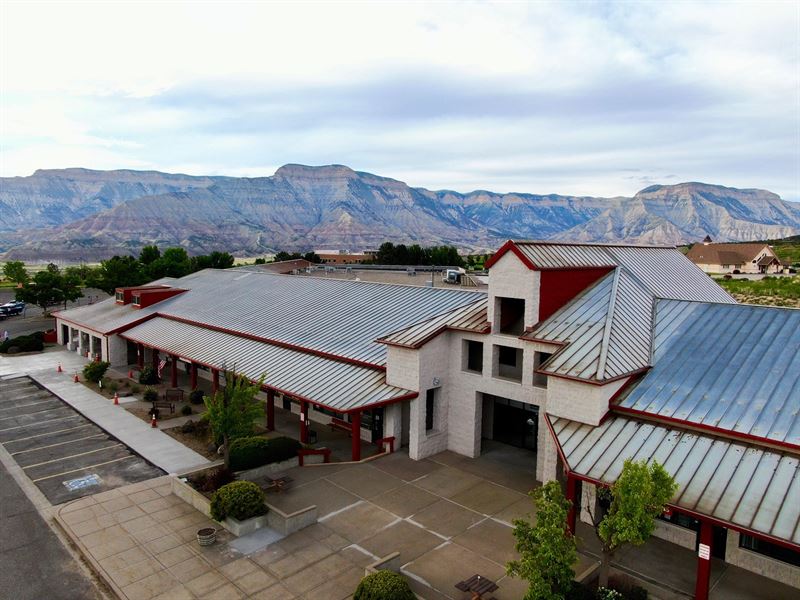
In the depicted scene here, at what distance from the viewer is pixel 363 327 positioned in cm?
3488

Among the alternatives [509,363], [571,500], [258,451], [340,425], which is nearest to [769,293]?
[509,363]

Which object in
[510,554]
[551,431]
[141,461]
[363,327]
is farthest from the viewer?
[363,327]

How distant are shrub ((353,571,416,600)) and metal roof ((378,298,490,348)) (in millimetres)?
12193

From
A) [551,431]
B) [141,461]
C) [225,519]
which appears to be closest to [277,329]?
[141,461]

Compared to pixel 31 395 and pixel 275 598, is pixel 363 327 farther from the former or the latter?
pixel 31 395

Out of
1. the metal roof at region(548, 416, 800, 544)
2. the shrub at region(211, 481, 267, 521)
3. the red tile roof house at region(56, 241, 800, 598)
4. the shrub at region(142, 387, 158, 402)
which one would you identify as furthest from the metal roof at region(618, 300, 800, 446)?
the shrub at region(142, 387, 158, 402)

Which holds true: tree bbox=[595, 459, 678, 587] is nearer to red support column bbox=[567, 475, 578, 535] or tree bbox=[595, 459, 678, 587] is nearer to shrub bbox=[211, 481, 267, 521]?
red support column bbox=[567, 475, 578, 535]

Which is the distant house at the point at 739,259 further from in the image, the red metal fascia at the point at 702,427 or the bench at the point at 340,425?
the red metal fascia at the point at 702,427

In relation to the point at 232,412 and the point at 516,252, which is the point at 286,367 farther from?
the point at 516,252

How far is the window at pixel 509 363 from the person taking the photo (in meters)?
28.3

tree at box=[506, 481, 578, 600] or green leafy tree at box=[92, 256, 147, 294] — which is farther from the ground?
green leafy tree at box=[92, 256, 147, 294]

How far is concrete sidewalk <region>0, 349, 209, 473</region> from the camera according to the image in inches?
1136

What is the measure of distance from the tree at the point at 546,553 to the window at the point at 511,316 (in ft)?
43.8

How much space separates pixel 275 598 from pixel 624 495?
10.9m
